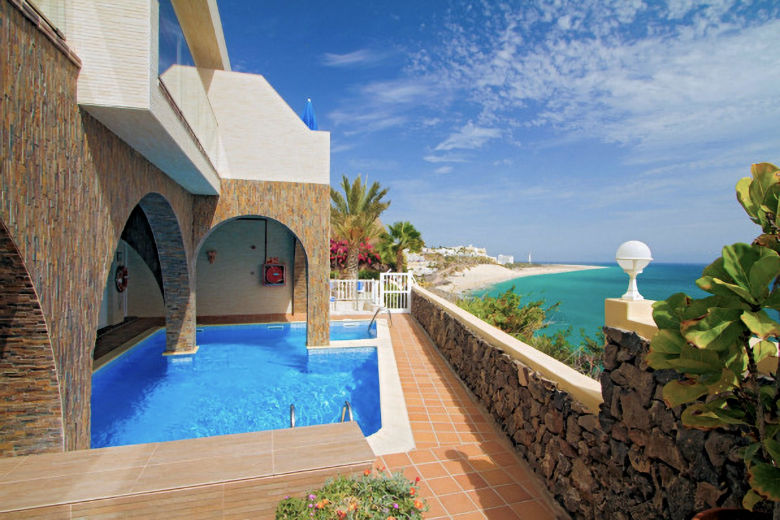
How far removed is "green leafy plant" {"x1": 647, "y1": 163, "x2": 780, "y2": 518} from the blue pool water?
497cm

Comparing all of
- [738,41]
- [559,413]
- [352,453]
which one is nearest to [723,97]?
[738,41]

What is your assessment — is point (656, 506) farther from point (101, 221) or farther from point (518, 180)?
point (518, 180)

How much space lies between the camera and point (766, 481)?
4.34 feet

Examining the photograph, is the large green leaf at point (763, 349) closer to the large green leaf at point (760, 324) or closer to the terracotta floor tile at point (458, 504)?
the large green leaf at point (760, 324)

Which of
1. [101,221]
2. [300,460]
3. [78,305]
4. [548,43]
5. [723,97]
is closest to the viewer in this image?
[300,460]

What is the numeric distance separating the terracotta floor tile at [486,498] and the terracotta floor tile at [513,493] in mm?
60

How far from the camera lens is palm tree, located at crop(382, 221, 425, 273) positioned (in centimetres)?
1862

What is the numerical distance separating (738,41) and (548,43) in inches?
140

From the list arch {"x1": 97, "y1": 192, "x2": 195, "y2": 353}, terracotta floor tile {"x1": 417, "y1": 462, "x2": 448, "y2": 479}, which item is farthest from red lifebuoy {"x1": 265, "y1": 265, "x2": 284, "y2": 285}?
terracotta floor tile {"x1": 417, "y1": 462, "x2": 448, "y2": 479}

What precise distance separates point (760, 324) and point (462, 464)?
3.16 m

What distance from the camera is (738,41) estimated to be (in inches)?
204

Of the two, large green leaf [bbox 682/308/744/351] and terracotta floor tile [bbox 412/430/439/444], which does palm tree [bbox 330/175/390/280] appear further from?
large green leaf [bbox 682/308/744/351]

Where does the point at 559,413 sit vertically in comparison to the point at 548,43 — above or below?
below

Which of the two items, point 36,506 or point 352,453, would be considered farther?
point 352,453
